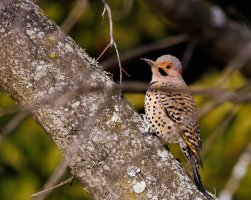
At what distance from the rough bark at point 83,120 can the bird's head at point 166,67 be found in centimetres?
100

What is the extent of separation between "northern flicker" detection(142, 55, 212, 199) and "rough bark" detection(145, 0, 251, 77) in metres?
0.95

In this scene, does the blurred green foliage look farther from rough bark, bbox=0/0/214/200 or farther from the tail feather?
rough bark, bbox=0/0/214/200

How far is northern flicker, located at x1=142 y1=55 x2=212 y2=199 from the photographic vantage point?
3.98 metres

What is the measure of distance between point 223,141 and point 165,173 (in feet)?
9.07

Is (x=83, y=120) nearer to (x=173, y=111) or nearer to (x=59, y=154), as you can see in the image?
(x=173, y=111)

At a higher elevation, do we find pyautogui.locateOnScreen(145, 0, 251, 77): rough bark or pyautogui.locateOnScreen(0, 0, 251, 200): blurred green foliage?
pyautogui.locateOnScreen(145, 0, 251, 77): rough bark

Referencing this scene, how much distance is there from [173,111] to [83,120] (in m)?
1.11

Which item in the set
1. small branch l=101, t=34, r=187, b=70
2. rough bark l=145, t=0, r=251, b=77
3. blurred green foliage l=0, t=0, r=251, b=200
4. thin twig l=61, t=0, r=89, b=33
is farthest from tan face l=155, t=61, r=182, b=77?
blurred green foliage l=0, t=0, r=251, b=200

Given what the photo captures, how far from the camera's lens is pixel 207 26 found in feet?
17.4

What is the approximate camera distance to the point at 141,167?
3.04 meters

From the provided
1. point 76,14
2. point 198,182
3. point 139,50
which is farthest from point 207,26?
point 198,182

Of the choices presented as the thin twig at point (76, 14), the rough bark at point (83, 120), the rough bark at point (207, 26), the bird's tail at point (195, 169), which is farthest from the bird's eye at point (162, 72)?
the rough bark at point (83, 120)

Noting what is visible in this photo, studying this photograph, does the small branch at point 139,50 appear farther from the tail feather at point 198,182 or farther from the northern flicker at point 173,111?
the tail feather at point 198,182

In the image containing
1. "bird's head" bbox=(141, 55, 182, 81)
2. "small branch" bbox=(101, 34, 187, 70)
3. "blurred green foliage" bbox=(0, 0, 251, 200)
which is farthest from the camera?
"blurred green foliage" bbox=(0, 0, 251, 200)
